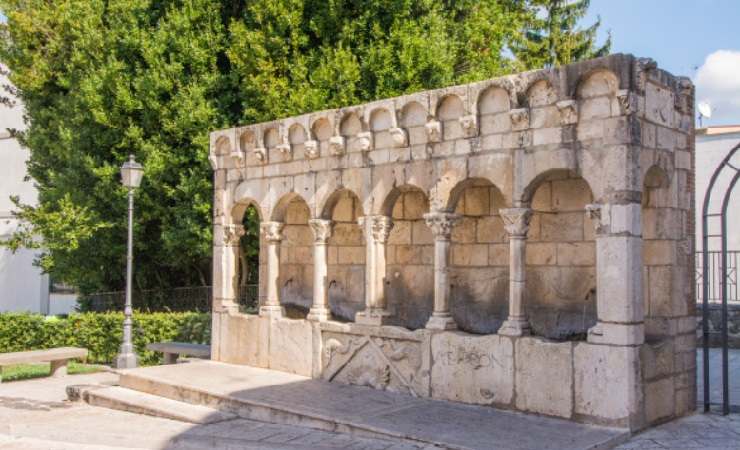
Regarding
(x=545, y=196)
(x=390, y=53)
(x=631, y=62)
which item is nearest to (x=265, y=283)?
(x=545, y=196)

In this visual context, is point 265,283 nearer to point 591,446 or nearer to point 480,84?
point 480,84

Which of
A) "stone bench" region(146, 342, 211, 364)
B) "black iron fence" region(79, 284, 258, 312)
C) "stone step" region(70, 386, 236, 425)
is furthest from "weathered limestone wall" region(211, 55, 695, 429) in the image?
"black iron fence" region(79, 284, 258, 312)

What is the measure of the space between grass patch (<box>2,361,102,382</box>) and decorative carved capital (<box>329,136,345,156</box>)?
7.58 metres

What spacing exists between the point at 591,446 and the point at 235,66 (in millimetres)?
11023

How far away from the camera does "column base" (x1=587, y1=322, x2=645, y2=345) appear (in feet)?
22.1

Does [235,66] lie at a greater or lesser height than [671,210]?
greater

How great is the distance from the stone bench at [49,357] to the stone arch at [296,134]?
20.1 feet

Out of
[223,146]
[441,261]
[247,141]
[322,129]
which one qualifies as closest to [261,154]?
[247,141]

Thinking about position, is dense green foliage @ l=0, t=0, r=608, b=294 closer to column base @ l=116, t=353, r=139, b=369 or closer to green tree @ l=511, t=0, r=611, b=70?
column base @ l=116, t=353, r=139, b=369

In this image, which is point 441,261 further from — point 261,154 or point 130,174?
point 130,174

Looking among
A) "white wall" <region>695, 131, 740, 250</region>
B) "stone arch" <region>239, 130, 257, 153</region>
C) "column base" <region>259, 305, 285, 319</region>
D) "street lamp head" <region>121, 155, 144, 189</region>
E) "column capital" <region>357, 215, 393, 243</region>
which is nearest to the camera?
"column capital" <region>357, 215, 393, 243</region>

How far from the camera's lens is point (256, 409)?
8.19 m

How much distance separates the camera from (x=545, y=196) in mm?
8453

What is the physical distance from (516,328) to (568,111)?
220cm
